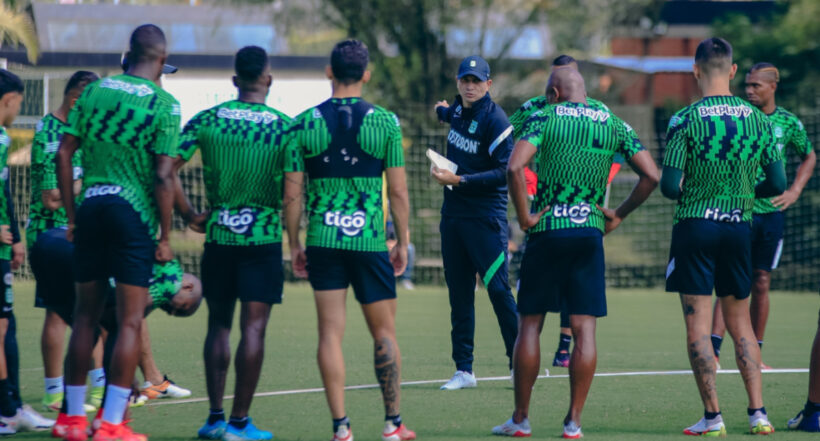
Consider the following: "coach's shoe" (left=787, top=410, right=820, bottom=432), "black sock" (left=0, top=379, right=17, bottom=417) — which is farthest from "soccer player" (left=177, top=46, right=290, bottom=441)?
"coach's shoe" (left=787, top=410, right=820, bottom=432)

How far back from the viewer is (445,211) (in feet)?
28.3

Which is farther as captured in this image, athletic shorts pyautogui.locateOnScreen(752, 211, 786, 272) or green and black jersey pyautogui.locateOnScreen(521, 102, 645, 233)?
athletic shorts pyautogui.locateOnScreen(752, 211, 786, 272)

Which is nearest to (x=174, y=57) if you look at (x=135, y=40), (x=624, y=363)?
(x=624, y=363)

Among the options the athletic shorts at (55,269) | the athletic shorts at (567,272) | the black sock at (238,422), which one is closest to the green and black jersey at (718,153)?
the athletic shorts at (567,272)

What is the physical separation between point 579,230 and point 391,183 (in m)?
1.19

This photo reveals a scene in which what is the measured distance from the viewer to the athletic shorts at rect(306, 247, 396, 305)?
19.7ft

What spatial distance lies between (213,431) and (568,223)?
244 centimetres

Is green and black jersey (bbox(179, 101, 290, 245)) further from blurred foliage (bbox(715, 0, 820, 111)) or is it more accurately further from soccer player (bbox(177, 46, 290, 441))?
blurred foliage (bbox(715, 0, 820, 111))

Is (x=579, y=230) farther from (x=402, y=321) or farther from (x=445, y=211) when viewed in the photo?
(x=402, y=321)

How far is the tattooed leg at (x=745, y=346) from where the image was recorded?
662cm

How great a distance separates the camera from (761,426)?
256 inches

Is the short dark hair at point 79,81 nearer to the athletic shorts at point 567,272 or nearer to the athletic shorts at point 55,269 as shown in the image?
the athletic shorts at point 55,269

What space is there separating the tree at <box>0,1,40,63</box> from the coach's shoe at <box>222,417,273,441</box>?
1583cm

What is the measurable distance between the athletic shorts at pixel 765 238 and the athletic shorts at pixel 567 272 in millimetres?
3614
